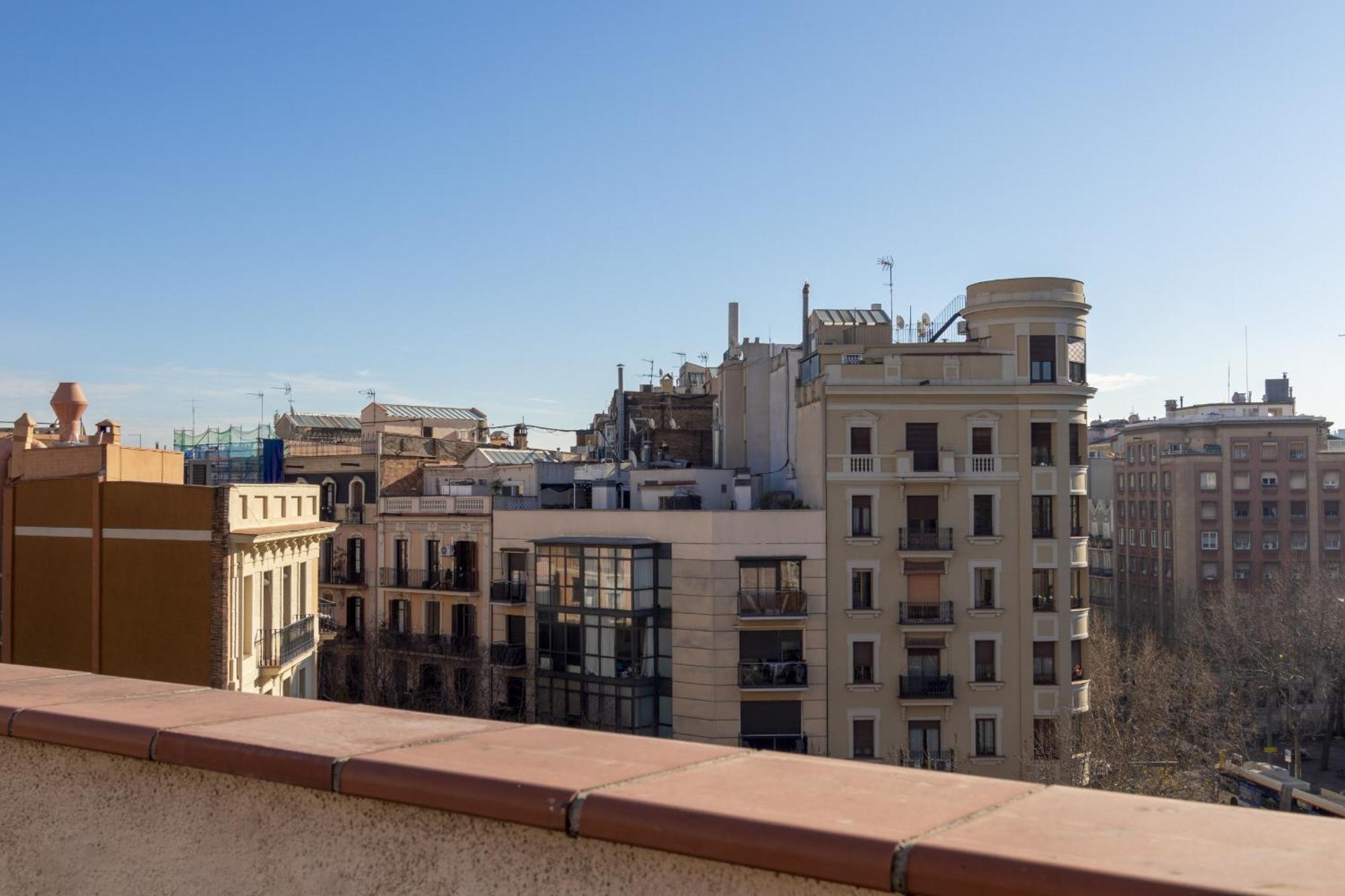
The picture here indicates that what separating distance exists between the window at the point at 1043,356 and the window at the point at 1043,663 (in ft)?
23.8

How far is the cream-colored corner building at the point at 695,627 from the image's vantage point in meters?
29.8

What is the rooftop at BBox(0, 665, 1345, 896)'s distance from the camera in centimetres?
181

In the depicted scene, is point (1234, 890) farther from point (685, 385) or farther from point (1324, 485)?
point (1324, 485)

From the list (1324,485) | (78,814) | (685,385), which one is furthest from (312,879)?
(1324,485)

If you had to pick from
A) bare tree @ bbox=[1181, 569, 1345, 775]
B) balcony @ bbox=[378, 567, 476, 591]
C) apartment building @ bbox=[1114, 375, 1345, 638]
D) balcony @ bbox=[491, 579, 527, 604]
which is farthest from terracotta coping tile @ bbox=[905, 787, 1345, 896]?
apartment building @ bbox=[1114, 375, 1345, 638]

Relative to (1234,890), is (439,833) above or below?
below

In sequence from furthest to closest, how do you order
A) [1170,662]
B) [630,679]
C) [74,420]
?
[1170,662] < [630,679] < [74,420]

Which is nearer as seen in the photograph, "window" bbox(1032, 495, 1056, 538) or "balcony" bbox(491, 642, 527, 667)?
"window" bbox(1032, 495, 1056, 538)

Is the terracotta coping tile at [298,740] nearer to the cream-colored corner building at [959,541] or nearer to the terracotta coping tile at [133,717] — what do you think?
the terracotta coping tile at [133,717]

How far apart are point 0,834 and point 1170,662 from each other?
4278 centimetres

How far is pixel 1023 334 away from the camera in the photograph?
30.9 metres

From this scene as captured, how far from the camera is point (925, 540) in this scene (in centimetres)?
3042

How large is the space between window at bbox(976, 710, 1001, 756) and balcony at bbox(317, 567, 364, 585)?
2030 cm

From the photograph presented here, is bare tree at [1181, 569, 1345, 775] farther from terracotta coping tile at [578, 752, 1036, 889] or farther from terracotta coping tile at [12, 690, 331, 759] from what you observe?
terracotta coping tile at [578, 752, 1036, 889]
